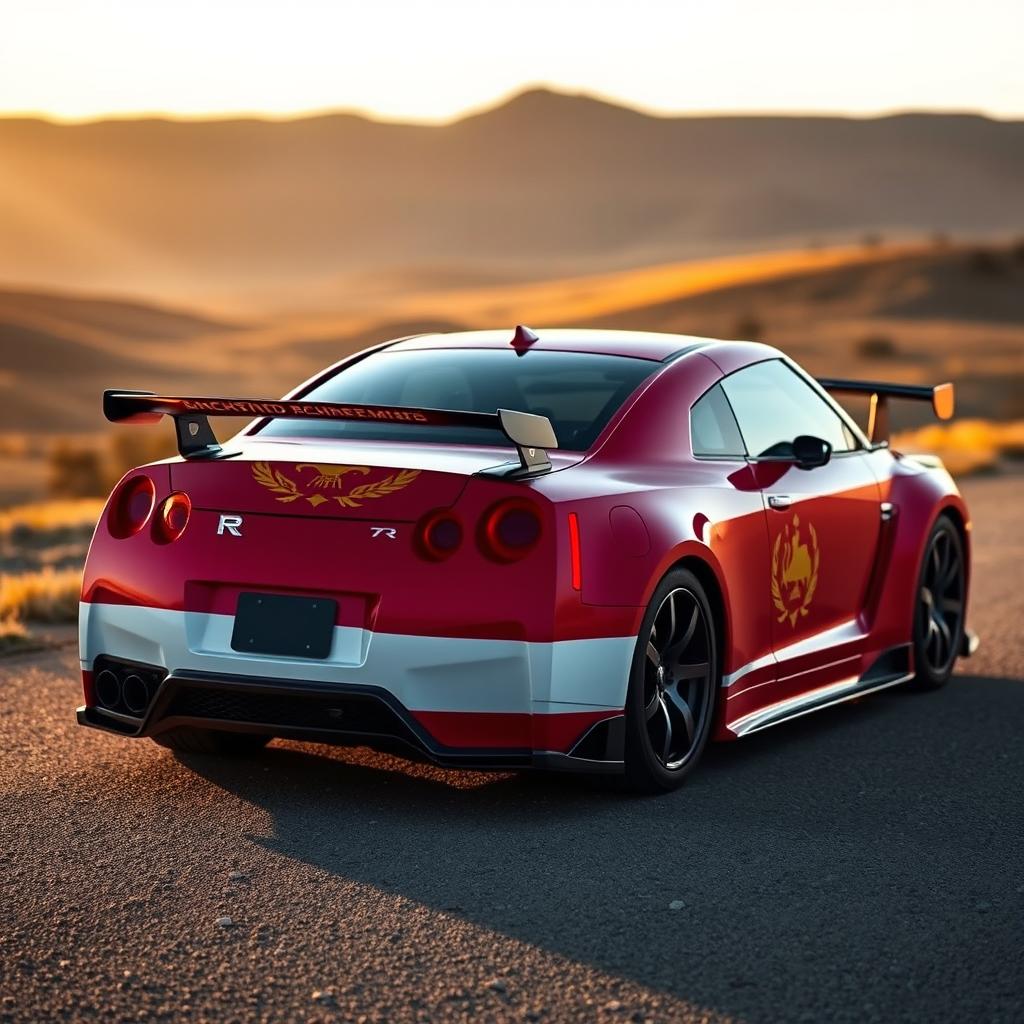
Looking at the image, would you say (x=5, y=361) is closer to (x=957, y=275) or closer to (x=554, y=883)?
(x=957, y=275)

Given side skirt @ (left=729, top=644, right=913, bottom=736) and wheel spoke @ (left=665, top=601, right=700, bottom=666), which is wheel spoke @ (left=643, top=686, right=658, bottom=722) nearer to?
wheel spoke @ (left=665, top=601, right=700, bottom=666)

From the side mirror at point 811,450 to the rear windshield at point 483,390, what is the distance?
72 cm

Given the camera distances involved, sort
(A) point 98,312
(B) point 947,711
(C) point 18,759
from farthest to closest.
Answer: (A) point 98,312 → (B) point 947,711 → (C) point 18,759

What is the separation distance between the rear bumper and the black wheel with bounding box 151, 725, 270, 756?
748mm

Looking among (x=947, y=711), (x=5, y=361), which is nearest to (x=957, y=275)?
(x=5, y=361)

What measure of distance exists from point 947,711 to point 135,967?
4727 millimetres

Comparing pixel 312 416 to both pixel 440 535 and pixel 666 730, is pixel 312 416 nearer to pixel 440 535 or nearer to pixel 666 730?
pixel 440 535

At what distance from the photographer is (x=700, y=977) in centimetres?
448

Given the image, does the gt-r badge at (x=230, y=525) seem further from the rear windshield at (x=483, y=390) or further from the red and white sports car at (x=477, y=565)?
the rear windshield at (x=483, y=390)

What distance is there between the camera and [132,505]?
6.30 meters

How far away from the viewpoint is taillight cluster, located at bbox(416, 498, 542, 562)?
5.75 metres

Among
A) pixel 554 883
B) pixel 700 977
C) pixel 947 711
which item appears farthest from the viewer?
pixel 947 711

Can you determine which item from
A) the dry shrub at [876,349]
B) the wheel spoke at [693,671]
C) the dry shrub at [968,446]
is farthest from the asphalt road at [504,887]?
the dry shrub at [876,349]

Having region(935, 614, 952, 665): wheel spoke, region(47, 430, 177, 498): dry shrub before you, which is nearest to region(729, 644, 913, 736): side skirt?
region(935, 614, 952, 665): wheel spoke
